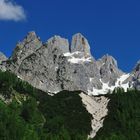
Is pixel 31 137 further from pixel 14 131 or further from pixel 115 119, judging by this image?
pixel 115 119

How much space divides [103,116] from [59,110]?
19196mm

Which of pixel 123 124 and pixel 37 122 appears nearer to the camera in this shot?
pixel 37 122

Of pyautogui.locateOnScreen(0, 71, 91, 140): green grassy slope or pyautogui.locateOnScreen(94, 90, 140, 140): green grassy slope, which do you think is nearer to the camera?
pyautogui.locateOnScreen(0, 71, 91, 140): green grassy slope

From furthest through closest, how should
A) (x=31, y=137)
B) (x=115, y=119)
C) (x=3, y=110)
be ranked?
(x=115, y=119)
(x=3, y=110)
(x=31, y=137)

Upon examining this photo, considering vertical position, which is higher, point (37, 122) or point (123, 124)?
point (123, 124)

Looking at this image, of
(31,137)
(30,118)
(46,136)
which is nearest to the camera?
(31,137)

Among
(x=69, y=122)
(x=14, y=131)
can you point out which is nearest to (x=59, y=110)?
(x=69, y=122)

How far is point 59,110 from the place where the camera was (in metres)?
199

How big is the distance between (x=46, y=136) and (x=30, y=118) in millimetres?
28879

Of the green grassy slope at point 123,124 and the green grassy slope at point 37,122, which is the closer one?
the green grassy slope at point 37,122

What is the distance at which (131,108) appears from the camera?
197875 millimetres

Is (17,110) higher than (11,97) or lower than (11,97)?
lower

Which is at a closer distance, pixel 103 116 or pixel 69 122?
pixel 69 122

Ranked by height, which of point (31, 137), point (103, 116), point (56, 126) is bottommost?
point (31, 137)
